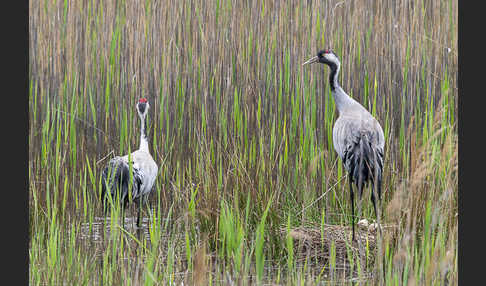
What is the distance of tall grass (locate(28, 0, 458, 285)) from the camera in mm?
5754

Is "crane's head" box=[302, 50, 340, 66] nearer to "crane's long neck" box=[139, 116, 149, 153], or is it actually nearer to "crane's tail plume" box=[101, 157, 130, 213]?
→ "crane's long neck" box=[139, 116, 149, 153]

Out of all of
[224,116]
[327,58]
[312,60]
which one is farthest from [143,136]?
[327,58]

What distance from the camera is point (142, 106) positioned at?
5.99 m

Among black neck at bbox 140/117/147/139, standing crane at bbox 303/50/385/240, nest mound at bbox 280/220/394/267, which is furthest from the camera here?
black neck at bbox 140/117/147/139

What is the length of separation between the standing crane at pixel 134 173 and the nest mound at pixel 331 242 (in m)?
1.05

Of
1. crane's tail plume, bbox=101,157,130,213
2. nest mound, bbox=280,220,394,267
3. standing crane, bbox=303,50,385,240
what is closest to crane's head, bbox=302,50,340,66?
standing crane, bbox=303,50,385,240

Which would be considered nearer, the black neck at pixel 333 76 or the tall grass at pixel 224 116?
the tall grass at pixel 224 116

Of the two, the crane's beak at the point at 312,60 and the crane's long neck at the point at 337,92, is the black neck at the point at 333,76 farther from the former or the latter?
the crane's beak at the point at 312,60

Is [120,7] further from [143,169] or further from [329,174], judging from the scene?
[329,174]

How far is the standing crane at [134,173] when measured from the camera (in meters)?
5.92

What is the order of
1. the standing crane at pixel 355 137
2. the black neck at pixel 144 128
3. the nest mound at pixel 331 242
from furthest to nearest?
1. the black neck at pixel 144 128
2. the standing crane at pixel 355 137
3. the nest mound at pixel 331 242

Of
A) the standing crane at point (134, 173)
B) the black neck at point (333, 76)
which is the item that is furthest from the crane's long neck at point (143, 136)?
the black neck at point (333, 76)

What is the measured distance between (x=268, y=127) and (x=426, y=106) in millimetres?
1169

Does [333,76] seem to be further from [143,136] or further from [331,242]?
[143,136]
